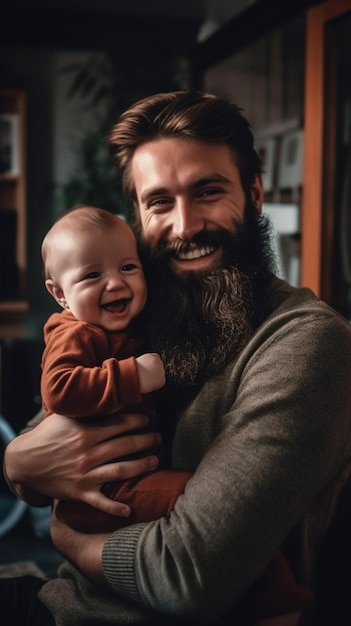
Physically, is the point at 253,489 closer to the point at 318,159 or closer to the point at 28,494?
the point at 28,494

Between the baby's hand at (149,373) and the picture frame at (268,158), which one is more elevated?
→ the picture frame at (268,158)

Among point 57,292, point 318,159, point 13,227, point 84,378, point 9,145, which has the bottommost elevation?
point 84,378

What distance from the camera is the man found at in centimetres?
101

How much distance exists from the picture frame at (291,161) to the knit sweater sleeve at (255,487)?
59.8 inches

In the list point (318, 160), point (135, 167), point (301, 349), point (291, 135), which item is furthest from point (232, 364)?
point (291, 135)

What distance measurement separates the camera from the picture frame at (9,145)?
14.2 ft

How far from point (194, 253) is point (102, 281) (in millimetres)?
199

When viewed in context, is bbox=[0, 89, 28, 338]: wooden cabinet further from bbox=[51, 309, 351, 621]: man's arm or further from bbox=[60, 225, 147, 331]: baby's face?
bbox=[51, 309, 351, 621]: man's arm

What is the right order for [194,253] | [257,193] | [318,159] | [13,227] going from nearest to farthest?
1. [194,253]
2. [257,193]
3. [318,159]
4. [13,227]

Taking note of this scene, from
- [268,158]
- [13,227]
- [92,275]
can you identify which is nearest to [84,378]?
[92,275]

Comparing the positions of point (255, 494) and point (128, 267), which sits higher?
point (128, 267)

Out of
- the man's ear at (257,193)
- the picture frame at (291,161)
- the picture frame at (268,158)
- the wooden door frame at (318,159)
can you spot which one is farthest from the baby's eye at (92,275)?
the picture frame at (268,158)

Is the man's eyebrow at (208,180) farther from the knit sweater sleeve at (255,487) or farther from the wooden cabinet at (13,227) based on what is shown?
the wooden cabinet at (13,227)

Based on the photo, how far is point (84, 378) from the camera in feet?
3.76
